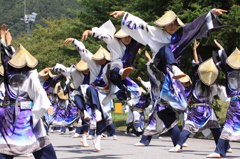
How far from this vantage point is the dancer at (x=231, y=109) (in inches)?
310

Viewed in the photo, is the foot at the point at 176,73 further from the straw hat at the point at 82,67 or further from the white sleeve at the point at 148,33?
the straw hat at the point at 82,67

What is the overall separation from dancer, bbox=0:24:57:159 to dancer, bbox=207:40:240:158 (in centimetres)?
375

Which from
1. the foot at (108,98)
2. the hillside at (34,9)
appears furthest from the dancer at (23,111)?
the hillside at (34,9)

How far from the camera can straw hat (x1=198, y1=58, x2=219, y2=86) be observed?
8906 millimetres

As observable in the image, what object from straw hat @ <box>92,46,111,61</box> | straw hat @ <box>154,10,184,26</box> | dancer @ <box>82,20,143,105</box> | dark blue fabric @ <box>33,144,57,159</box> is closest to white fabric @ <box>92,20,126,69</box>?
dancer @ <box>82,20,143,105</box>

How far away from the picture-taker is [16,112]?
17.9 feet

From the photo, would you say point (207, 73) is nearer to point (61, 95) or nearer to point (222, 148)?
point (222, 148)

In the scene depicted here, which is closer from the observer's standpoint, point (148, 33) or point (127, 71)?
point (148, 33)

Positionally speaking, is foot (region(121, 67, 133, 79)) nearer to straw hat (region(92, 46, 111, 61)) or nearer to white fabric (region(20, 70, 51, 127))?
straw hat (region(92, 46, 111, 61))

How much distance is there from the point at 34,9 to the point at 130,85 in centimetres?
8839

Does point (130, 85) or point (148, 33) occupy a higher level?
point (148, 33)

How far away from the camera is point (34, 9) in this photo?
93.3m

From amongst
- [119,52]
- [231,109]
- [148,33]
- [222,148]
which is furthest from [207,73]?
[148,33]

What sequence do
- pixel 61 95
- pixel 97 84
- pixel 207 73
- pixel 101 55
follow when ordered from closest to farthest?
pixel 207 73 → pixel 97 84 → pixel 101 55 → pixel 61 95
